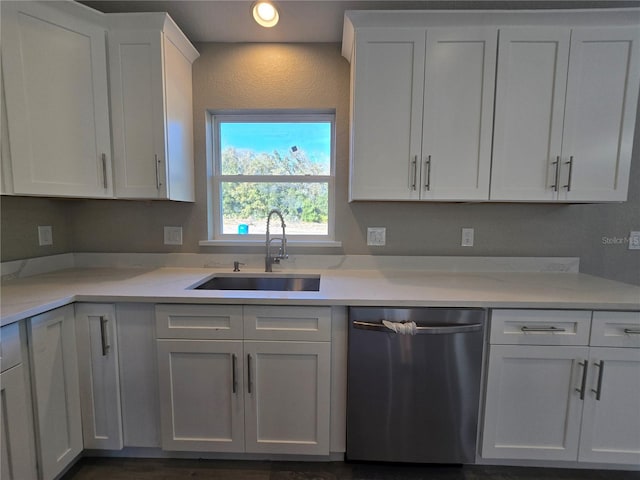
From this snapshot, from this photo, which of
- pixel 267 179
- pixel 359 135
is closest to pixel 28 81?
pixel 267 179

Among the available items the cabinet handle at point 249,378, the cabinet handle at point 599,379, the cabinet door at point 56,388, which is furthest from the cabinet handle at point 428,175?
the cabinet door at point 56,388

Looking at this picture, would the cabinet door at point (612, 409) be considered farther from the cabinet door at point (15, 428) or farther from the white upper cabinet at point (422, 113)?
the cabinet door at point (15, 428)

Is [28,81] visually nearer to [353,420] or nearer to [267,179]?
[267,179]

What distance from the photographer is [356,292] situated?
1.42 m

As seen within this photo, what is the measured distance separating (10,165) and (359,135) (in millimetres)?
1747

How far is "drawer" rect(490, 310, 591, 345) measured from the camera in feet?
4.25

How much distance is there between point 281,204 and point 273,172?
24cm

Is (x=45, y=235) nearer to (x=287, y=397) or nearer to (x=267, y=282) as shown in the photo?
(x=267, y=282)

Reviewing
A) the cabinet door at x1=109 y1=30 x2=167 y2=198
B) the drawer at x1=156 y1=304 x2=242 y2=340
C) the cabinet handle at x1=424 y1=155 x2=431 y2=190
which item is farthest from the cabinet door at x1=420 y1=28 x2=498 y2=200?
the cabinet door at x1=109 y1=30 x2=167 y2=198

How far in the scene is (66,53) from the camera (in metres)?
1.44

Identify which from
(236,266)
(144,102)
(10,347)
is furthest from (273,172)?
(10,347)

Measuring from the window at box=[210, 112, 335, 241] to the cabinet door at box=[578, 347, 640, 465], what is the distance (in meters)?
1.58

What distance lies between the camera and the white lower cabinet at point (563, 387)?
4.25 feet

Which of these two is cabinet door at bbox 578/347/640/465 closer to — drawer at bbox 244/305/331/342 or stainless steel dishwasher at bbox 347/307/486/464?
stainless steel dishwasher at bbox 347/307/486/464
